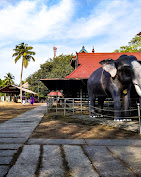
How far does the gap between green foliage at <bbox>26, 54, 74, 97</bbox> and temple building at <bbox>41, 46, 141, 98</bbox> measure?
18953mm

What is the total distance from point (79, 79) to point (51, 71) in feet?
98.4

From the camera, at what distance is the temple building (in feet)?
46.1

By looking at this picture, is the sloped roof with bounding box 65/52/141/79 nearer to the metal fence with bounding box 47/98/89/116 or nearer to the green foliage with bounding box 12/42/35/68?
the metal fence with bounding box 47/98/89/116

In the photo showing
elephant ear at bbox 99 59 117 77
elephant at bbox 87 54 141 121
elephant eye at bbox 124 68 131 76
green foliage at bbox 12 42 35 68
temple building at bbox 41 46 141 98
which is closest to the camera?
elephant at bbox 87 54 141 121

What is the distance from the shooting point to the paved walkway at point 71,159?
8.40 feet

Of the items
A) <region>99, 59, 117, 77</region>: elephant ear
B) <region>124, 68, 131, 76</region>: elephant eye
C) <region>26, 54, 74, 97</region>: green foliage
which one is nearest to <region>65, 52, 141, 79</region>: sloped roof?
<region>99, 59, 117, 77</region>: elephant ear

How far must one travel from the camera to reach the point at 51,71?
140ft

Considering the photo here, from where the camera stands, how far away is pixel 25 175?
2.45 meters

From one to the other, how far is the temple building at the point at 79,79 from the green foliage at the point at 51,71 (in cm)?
1895

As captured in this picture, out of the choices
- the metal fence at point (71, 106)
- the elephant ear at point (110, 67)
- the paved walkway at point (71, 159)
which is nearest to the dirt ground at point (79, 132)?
the paved walkway at point (71, 159)

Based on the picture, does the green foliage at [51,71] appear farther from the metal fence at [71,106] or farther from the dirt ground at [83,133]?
the dirt ground at [83,133]

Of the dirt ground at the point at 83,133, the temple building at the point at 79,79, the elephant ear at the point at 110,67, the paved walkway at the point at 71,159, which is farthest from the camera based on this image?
the temple building at the point at 79,79

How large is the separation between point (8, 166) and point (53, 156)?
0.79 metres

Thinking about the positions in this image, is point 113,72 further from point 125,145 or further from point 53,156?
point 53,156
